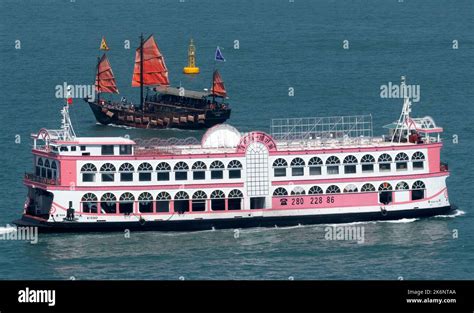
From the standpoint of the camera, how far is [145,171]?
4712 inches

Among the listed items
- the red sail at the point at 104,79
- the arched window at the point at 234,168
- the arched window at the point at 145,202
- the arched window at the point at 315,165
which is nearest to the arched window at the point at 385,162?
the arched window at the point at 315,165

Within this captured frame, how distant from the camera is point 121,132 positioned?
567 feet

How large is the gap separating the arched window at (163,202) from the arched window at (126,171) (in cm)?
229

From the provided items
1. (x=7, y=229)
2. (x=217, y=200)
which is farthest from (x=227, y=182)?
(x=7, y=229)

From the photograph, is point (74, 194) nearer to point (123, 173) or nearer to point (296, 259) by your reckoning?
point (123, 173)

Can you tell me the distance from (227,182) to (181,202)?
3370 mm

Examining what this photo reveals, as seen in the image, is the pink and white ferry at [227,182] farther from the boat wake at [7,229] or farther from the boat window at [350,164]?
the boat wake at [7,229]

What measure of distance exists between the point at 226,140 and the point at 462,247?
18.6m

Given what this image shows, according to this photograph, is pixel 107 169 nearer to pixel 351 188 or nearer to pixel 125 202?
pixel 125 202

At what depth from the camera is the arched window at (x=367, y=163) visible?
122m

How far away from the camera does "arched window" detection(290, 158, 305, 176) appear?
121438 mm

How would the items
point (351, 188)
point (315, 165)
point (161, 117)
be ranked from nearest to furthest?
point (315, 165), point (351, 188), point (161, 117)
